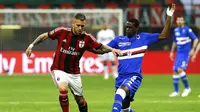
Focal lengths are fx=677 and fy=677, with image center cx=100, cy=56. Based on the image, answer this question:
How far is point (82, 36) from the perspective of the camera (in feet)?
43.4

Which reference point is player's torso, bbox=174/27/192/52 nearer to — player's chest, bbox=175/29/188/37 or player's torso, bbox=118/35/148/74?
player's chest, bbox=175/29/188/37

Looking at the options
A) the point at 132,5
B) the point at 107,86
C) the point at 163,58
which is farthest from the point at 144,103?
the point at 132,5

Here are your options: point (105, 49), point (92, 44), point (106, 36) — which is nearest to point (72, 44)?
point (92, 44)

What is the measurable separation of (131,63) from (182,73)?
8.00 meters

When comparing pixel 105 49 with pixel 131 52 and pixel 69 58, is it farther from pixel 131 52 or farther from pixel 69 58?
pixel 69 58

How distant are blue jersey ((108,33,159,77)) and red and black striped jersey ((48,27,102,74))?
617 mm

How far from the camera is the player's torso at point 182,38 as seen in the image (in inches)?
815

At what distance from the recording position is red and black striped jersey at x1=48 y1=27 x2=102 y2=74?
13133 millimetres

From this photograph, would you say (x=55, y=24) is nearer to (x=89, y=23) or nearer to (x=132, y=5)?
(x=89, y=23)

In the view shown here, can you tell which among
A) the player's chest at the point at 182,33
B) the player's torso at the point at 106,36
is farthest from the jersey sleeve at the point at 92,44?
the player's torso at the point at 106,36

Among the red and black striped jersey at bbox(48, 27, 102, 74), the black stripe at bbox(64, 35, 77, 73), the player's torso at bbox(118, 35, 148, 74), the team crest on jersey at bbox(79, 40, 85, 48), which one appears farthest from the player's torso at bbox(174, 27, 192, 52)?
the black stripe at bbox(64, 35, 77, 73)

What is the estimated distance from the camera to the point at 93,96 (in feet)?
65.7

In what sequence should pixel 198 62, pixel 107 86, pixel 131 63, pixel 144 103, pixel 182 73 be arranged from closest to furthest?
pixel 131 63
pixel 144 103
pixel 182 73
pixel 107 86
pixel 198 62

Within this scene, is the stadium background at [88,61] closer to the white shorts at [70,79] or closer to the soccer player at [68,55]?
the white shorts at [70,79]
